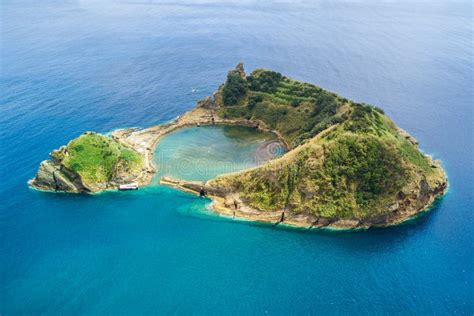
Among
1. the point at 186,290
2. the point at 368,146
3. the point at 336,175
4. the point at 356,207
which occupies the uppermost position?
the point at 368,146

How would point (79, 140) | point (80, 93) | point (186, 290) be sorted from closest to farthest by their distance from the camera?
point (186, 290)
point (79, 140)
point (80, 93)

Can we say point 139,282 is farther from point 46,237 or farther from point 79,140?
point 79,140

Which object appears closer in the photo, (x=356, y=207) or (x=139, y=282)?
(x=139, y=282)

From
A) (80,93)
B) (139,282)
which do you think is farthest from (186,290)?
(80,93)

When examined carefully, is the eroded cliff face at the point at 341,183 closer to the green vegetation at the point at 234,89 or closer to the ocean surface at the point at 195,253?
the ocean surface at the point at 195,253

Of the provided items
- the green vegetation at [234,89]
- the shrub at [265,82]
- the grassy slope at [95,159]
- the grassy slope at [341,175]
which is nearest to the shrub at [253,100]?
the shrub at [265,82]

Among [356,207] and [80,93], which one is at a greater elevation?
[80,93]

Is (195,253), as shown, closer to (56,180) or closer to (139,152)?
(139,152)
